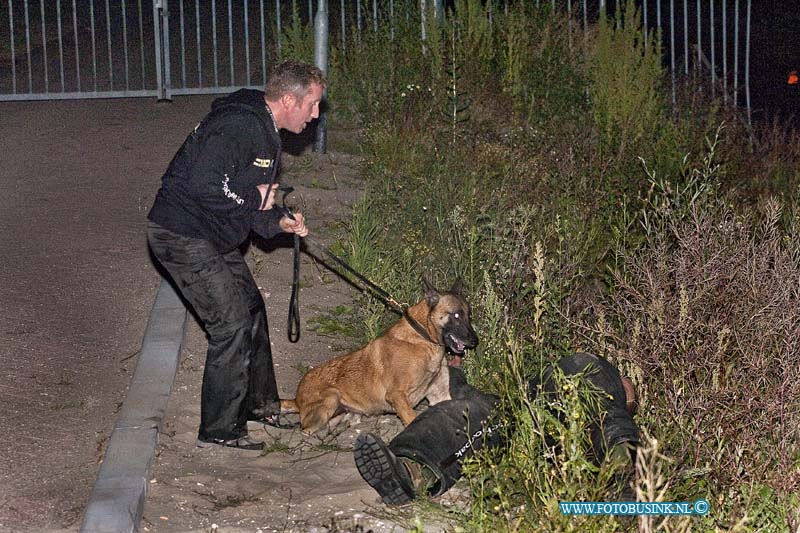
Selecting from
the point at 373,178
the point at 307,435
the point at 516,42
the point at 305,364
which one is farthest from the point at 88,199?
the point at 516,42

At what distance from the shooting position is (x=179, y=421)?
650cm

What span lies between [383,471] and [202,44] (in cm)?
1347

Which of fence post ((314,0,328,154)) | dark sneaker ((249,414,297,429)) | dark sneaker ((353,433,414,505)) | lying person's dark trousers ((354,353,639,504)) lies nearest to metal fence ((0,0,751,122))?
fence post ((314,0,328,154))

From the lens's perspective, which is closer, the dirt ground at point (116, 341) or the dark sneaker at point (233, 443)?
the dirt ground at point (116, 341)

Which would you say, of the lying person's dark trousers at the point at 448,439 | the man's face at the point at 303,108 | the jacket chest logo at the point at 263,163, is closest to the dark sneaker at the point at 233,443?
the lying person's dark trousers at the point at 448,439

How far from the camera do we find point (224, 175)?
591 cm

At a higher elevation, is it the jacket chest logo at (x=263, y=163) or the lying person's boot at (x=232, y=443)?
the jacket chest logo at (x=263, y=163)

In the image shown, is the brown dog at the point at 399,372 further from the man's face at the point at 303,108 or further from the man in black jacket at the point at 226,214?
the man's face at the point at 303,108

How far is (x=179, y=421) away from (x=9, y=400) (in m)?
1.00

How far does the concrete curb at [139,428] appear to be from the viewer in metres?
5.23

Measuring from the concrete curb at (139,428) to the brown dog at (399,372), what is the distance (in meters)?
0.81

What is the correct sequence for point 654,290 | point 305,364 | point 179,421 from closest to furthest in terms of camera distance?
point 654,290, point 179,421, point 305,364

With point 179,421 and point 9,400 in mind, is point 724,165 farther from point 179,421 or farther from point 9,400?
point 9,400

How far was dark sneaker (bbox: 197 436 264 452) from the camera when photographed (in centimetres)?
621
